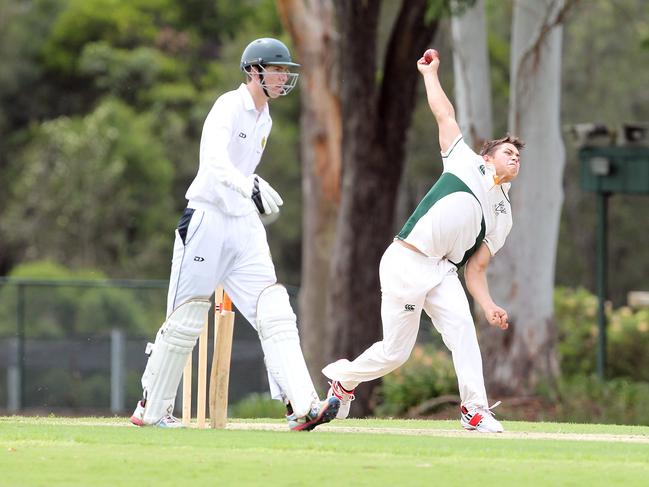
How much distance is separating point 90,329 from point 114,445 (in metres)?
19.1

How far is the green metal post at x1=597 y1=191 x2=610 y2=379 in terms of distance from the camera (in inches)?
821

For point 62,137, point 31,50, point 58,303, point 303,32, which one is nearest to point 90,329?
point 58,303

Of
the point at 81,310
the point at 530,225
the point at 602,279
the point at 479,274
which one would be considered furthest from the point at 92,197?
the point at 479,274

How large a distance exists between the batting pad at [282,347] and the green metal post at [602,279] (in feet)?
37.2

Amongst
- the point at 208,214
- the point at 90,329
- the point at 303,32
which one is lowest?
the point at 90,329

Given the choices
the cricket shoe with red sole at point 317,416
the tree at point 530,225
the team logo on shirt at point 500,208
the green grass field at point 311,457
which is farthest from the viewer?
the tree at point 530,225

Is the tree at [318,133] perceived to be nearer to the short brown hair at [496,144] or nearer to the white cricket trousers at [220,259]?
the short brown hair at [496,144]

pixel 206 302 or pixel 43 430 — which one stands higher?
pixel 206 302

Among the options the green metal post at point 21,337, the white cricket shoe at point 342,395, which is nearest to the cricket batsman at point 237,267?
the white cricket shoe at point 342,395

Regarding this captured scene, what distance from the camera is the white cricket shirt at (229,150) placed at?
9.30 meters

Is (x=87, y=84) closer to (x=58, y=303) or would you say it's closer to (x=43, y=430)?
(x=58, y=303)

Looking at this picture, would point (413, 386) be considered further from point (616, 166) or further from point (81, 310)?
point (81, 310)

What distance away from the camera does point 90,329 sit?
89.9ft

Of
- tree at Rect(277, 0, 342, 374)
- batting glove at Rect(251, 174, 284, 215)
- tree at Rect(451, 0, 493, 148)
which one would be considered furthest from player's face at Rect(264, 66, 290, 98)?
tree at Rect(277, 0, 342, 374)
